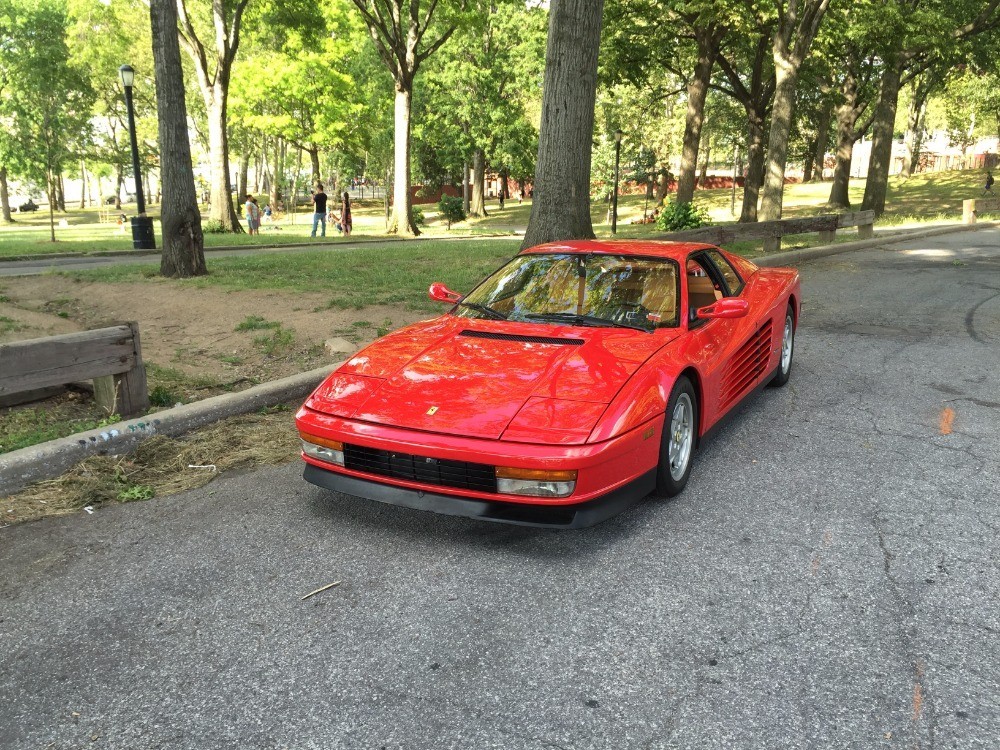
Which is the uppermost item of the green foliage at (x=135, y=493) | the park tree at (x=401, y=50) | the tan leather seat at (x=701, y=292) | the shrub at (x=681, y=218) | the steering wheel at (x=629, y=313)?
the park tree at (x=401, y=50)

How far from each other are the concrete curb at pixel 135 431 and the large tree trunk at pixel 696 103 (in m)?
22.1

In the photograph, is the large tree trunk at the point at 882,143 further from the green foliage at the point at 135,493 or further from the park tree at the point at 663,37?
the green foliage at the point at 135,493

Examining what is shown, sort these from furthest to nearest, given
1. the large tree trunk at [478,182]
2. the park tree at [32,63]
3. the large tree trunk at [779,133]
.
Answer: the large tree trunk at [478,182], the park tree at [32,63], the large tree trunk at [779,133]

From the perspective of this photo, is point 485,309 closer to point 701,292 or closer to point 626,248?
point 626,248

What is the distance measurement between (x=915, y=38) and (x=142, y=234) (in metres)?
21.0

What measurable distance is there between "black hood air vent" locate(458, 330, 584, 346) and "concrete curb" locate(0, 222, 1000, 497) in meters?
1.97

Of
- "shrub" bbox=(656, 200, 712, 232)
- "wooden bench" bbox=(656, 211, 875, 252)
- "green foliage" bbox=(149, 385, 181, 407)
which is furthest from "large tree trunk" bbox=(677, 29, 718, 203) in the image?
"green foliage" bbox=(149, 385, 181, 407)

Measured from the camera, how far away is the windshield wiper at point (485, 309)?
4715 millimetres

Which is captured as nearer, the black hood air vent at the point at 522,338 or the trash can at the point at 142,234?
the black hood air vent at the point at 522,338

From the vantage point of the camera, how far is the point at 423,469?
348 centimetres

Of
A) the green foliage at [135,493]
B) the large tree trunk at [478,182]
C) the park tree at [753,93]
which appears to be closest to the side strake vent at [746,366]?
the green foliage at [135,493]

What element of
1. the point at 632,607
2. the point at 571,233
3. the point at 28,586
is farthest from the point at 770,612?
the point at 571,233

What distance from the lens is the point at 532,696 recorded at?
2520 mm

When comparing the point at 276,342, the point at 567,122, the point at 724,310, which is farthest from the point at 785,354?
the point at 567,122
